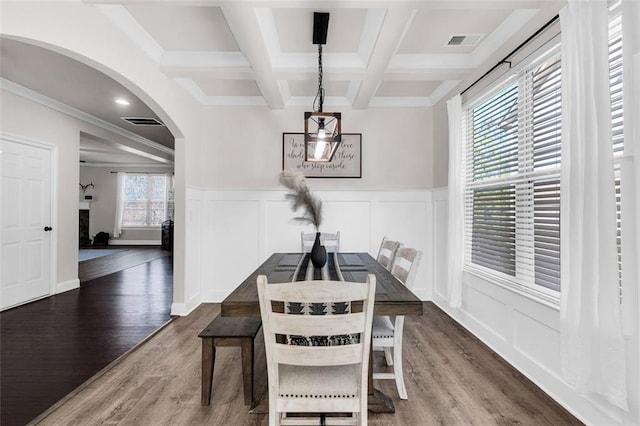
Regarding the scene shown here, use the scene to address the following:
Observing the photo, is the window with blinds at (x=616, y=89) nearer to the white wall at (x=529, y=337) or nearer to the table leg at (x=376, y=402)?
the white wall at (x=529, y=337)

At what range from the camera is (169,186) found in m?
10.1

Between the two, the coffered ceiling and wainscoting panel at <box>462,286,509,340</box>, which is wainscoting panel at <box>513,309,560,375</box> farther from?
the coffered ceiling

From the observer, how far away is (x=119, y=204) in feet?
32.7

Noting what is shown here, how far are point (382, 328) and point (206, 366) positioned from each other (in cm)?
116

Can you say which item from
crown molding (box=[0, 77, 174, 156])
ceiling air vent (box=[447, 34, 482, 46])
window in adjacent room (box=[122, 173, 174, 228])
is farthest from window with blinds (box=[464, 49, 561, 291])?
window in adjacent room (box=[122, 173, 174, 228])

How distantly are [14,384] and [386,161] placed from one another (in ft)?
13.7

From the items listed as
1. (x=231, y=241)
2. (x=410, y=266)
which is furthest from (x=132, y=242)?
(x=410, y=266)

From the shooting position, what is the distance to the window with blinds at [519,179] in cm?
212

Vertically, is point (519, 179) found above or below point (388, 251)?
above

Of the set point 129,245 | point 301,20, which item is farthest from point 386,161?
point 129,245

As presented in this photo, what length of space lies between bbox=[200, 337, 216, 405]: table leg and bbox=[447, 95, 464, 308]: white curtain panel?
2.42 metres

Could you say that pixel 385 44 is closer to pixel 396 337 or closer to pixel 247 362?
pixel 396 337

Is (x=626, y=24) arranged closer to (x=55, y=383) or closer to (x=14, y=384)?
(x=55, y=383)

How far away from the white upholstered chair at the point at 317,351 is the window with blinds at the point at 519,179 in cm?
159
